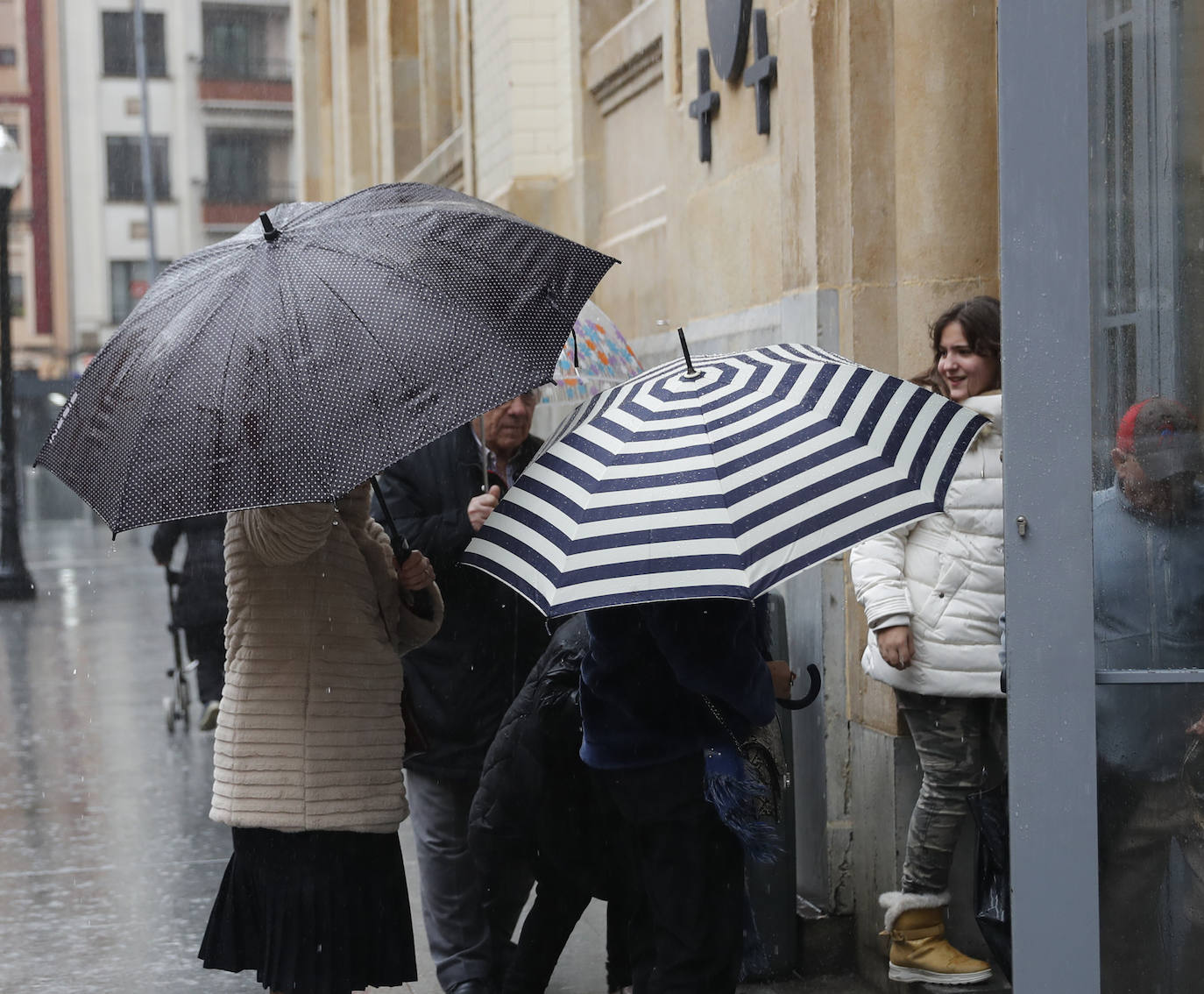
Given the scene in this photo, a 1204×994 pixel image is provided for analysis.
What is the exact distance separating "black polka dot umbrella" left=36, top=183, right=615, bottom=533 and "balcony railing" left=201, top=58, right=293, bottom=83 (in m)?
56.6

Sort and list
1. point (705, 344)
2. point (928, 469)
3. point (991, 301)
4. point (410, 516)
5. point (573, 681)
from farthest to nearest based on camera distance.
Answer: point (705, 344), point (410, 516), point (991, 301), point (573, 681), point (928, 469)

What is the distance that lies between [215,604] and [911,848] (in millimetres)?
5344

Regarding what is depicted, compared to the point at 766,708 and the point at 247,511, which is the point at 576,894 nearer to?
the point at 766,708

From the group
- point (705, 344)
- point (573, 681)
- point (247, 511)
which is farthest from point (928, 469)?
point (705, 344)

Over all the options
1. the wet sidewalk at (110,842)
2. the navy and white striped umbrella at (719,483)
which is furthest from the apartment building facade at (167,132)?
the navy and white striped umbrella at (719,483)

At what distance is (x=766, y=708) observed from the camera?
11.3 ft

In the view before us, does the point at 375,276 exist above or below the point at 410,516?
above

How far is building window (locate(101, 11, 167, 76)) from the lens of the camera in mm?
55906

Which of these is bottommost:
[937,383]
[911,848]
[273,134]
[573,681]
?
[911,848]

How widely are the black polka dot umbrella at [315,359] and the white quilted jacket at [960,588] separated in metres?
1.38

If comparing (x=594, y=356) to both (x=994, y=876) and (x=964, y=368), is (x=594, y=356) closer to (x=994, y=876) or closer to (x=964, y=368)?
(x=964, y=368)

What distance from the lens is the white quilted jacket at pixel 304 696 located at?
370cm

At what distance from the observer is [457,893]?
4.88 metres

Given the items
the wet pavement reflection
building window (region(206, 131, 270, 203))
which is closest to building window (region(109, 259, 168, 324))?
building window (region(206, 131, 270, 203))
